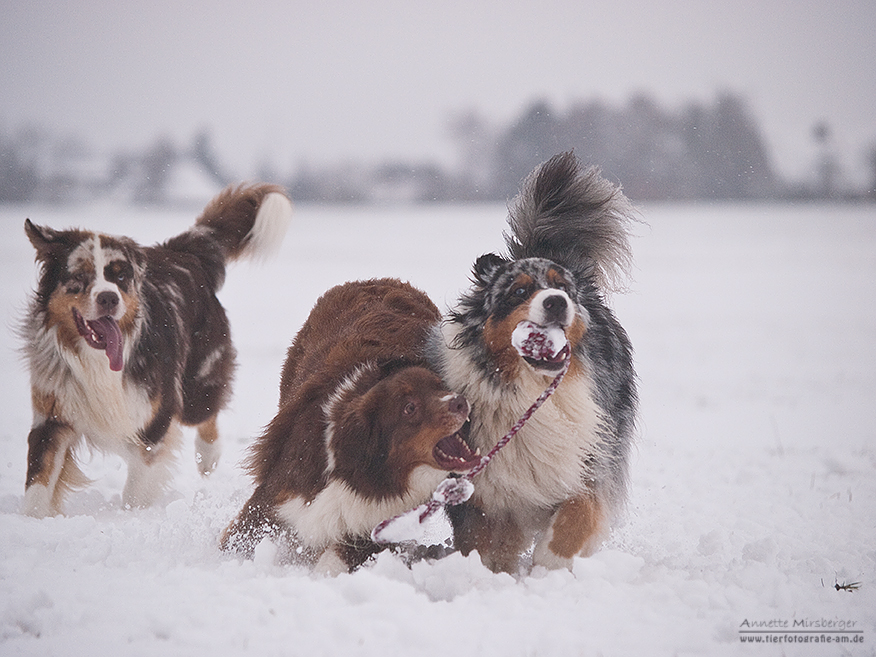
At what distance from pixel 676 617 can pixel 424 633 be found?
3.35 ft

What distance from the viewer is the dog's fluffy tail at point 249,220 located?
6.14m

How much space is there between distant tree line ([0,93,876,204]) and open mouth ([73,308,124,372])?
60.9ft

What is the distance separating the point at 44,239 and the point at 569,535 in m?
3.63

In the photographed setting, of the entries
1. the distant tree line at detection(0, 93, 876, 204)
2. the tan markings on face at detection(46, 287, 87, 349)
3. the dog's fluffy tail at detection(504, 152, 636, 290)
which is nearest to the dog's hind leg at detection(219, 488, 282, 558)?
the tan markings on face at detection(46, 287, 87, 349)

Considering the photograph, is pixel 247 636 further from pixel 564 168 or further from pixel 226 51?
pixel 226 51

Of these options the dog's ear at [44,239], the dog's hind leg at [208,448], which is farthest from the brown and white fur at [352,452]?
the dog's hind leg at [208,448]

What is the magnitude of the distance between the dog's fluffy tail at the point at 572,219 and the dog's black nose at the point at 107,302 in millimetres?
2488

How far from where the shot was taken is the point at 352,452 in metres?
3.38

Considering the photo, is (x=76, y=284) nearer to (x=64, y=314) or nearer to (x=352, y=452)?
(x=64, y=314)

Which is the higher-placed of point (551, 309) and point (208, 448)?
point (551, 309)

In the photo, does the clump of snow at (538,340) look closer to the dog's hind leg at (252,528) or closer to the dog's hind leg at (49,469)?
the dog's hind leg at (252,528)

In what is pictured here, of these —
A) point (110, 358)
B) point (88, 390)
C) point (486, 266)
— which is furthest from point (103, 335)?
point (486, 266)

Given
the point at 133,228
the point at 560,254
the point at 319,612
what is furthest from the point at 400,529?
the point at 133,228

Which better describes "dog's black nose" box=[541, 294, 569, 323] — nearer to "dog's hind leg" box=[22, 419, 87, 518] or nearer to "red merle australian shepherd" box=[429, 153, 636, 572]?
"red merle australian shepherd" box=[429, 153, 636, 572]
